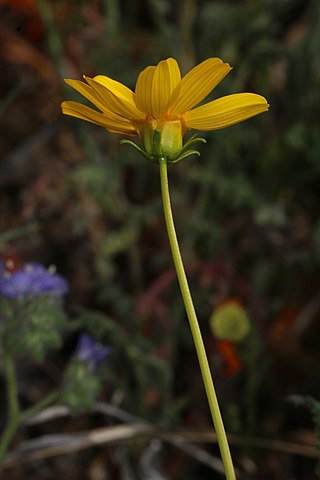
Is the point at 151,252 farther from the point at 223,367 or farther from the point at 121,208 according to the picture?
the point at 223,367

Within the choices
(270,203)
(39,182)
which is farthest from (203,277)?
(39,182)

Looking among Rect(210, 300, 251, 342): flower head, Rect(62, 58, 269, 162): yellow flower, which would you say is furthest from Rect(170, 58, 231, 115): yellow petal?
Rect(210, 300, 251, 342): flower head

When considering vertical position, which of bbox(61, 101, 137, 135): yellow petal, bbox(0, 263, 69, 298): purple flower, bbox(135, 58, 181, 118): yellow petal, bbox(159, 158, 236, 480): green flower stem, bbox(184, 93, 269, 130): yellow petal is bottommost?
bbox(159, 158, 236, 480): green flower stem

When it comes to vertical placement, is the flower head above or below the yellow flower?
above

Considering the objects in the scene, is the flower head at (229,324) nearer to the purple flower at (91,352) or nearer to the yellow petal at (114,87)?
the purple flower at (91,352)

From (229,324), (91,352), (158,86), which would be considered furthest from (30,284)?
(158,86)

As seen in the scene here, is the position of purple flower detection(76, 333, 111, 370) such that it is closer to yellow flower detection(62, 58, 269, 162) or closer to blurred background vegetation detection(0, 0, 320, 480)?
blurred background vegetation detection(0, 0, 320, 480)

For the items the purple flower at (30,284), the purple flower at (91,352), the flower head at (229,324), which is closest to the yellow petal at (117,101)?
the purple flower at (30,284)
